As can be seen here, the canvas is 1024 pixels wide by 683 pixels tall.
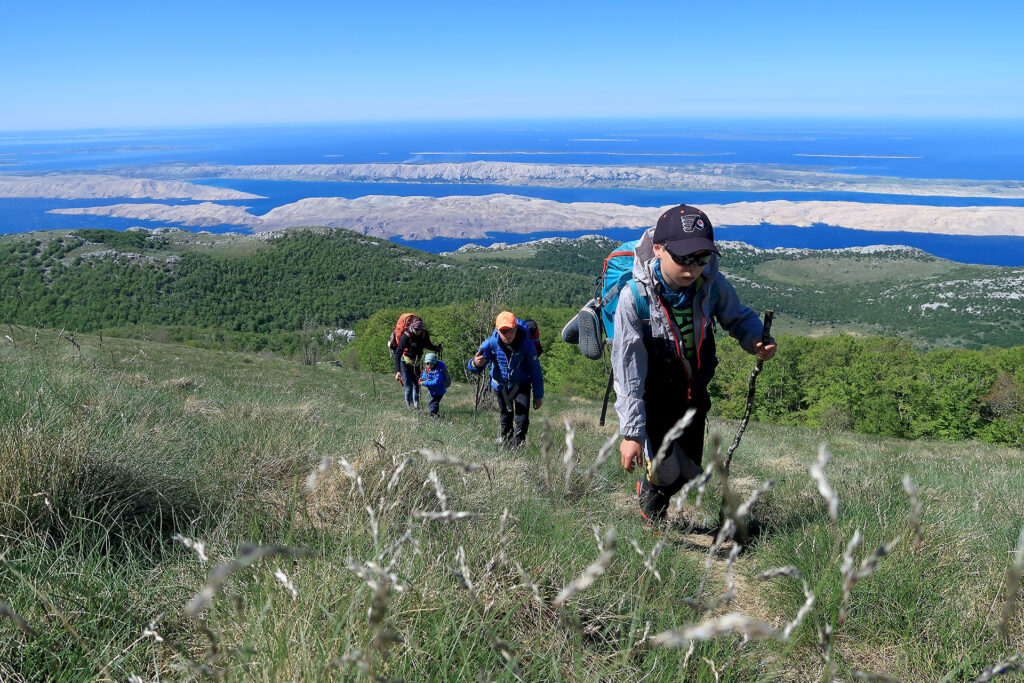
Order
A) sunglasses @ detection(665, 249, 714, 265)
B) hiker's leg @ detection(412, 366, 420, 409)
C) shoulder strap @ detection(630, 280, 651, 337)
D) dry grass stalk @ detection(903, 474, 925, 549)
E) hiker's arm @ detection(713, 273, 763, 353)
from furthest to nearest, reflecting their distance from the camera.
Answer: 1. hiker's leg @ detection(412, 366, 420, 409)
2. hiker's arm @ detection(713, 273, 763, 353)
3. shoulder strap @ detection(630, 280, 651, 337)
4. sunglasses @ detection(665, 249, 714, 265)
5. dry grass stalk @ detection(903, 474, 925, 549)

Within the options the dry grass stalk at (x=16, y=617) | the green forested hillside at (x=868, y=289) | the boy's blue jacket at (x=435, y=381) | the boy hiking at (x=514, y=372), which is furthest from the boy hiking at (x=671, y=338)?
the green forested hillside at (x=868, y=289)

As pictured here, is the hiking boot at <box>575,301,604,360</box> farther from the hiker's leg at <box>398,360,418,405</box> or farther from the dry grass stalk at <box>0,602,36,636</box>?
the hiker's leg at <box>398,360,418,405</box>

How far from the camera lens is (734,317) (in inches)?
149

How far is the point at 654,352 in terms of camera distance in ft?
11.7

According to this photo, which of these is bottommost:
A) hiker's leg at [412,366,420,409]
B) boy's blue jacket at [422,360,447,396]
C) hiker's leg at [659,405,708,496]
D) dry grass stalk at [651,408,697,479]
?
hiker's leg at [412,366,420,409]

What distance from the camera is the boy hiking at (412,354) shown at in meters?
11.4

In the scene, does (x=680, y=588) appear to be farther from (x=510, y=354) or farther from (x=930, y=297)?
(x=930, y=297)

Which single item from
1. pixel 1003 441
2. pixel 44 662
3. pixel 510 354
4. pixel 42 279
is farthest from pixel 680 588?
pixel 42 279

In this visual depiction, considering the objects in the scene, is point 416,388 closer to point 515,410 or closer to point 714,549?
point 515,410

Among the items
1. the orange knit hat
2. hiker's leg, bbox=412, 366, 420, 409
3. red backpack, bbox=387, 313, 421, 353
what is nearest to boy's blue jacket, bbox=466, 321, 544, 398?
the orange knit hat

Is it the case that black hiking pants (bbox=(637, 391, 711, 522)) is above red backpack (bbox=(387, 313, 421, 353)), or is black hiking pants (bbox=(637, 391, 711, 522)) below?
above

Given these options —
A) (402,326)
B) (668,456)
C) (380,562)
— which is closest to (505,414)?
(668,456)

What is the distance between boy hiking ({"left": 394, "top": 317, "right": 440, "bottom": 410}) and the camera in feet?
37.2

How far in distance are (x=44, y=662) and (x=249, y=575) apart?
1.81 feet
